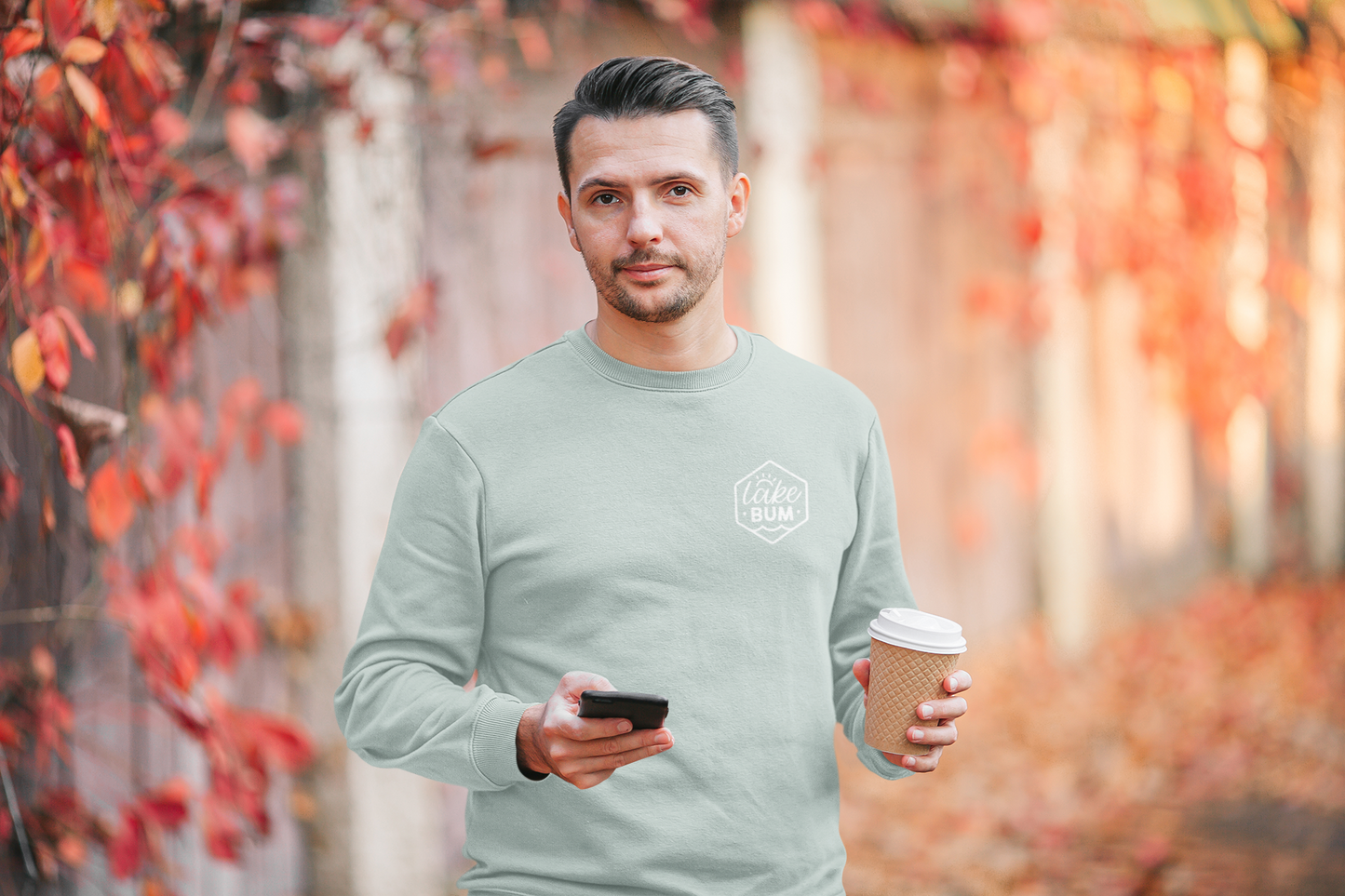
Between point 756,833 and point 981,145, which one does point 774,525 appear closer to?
point 756,833

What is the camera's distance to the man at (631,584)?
183 cm

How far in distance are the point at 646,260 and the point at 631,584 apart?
53cm

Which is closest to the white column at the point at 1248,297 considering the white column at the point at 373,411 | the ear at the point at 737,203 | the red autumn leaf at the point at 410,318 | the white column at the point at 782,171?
the white column at the point at 782,171

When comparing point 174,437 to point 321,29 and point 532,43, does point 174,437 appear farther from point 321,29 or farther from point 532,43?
point 532,43

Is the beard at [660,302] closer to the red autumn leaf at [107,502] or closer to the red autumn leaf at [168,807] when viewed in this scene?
the red autumn leaf at [107,502]

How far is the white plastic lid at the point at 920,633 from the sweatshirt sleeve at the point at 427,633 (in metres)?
0.61

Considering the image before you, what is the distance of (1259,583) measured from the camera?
8125 mm

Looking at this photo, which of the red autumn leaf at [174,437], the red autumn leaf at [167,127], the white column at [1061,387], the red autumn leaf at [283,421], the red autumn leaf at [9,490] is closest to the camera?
the red autumn leaf at [9,490]

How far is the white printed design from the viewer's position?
193 cm

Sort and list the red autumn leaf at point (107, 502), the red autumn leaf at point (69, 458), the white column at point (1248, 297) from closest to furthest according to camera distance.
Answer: the red autumn leaf at point (69, 458) < the red autumn leaf at point (107, 502) < the white column at point (1248, 297)

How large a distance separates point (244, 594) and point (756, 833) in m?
2.31

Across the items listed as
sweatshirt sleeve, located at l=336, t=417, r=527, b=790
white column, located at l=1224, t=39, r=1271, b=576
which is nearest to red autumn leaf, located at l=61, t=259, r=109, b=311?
sweatshirt sleeve, located at l=336, t=417, r=527, b=790

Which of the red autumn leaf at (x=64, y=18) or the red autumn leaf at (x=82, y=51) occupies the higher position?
A: the red autumn leaf at (x=64, y=18)

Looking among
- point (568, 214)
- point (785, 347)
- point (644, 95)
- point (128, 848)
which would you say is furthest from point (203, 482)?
point (785, 347)
